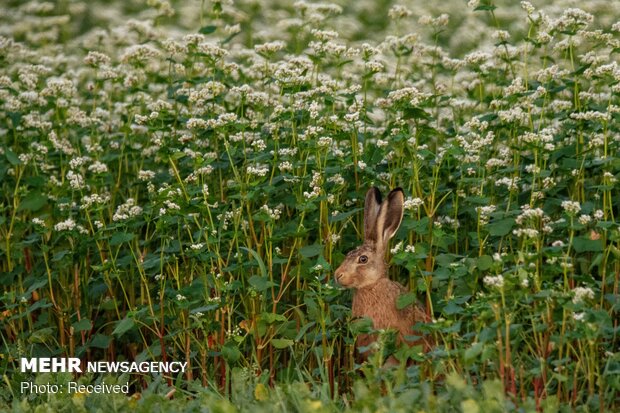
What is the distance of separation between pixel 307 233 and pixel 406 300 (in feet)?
2.19

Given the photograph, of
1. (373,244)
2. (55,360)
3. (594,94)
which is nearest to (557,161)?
(594,94)

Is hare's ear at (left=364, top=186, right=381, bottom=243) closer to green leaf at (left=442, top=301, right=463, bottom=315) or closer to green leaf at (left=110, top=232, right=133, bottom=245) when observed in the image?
green leaf at (left=442, top=301, right=463, bottom=315)

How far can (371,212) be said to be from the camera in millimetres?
6422

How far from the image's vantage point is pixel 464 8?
14.7m

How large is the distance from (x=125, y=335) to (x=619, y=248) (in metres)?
2.62

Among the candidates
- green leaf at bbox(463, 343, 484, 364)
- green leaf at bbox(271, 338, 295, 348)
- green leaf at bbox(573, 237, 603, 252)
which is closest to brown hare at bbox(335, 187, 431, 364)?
green leaf at bbox(271, 338, 295, 348)

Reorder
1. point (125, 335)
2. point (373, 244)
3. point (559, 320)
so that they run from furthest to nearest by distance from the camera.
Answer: point (125, 335) < point (373, 244) < point (559, 320)

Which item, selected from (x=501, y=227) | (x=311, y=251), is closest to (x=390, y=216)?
(x=311, y=251)

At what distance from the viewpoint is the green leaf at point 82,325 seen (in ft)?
21.8

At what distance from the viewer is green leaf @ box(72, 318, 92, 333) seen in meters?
6.64

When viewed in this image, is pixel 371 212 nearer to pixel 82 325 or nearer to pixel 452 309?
pixel 452 309

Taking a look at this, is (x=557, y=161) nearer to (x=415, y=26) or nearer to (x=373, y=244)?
(x=373, y=244)

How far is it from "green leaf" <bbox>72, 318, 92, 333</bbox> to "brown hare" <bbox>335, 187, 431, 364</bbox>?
132 cm

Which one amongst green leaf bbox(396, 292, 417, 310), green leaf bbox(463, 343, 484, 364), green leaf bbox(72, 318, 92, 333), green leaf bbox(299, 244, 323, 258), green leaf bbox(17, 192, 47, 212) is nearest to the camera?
green leaf bbox(463, 343, 484, 364)
